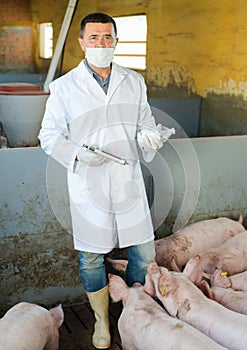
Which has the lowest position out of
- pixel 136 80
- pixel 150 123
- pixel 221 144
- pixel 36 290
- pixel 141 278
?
pixel 36 290

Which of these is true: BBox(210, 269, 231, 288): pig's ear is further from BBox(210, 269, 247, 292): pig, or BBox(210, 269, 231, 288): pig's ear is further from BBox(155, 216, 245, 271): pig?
BBox(155, 216, 245, 271): pig

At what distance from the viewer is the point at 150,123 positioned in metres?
2.17

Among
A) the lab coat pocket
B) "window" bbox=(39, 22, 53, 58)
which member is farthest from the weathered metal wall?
"window" bbox=(39, 22, 53, 58)

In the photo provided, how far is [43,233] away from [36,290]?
0.90 ft

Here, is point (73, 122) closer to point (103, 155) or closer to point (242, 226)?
point (103, 155)

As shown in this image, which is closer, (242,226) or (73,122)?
(73,122)

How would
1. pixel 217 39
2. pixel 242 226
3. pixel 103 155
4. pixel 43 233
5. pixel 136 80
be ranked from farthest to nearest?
1. pixel 217 39
2. pixel 242 226
3. pixel 43 233
4. pixel 136 80
5. pixel 103 155

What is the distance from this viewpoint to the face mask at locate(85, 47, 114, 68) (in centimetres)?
199

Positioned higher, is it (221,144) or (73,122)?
(73,122)

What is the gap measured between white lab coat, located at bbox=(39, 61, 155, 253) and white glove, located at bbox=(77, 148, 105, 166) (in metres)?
0.03

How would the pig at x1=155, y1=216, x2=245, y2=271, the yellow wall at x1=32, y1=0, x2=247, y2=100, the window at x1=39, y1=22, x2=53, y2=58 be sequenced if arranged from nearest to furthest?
the pig at x1=155, y1=216, x2=245, y2=271 < the yellow wall at x1=32, y1=0, x2=247, y2=100 < the window at x1=39, y1=22, x2=53, y2=58

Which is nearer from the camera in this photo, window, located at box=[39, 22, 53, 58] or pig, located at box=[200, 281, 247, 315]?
pig, located at box=[200, 281, 247, 315]

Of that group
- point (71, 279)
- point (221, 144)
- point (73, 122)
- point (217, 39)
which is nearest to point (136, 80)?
A: point (73, 122)

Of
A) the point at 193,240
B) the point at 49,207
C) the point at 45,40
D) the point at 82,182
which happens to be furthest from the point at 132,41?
the point at 82,182
